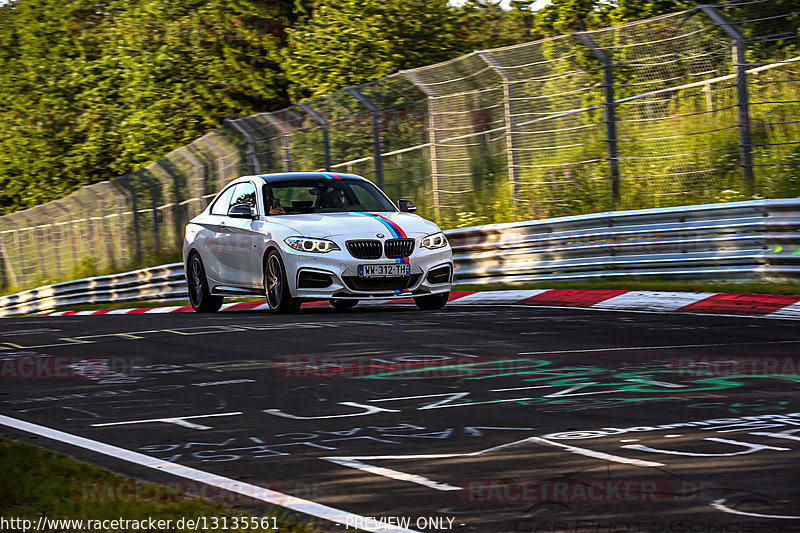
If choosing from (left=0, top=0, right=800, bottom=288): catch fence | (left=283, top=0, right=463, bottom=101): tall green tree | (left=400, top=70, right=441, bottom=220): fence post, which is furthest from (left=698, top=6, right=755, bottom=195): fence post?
(left=283, top=0, right=463, bottom=101): tall green tree

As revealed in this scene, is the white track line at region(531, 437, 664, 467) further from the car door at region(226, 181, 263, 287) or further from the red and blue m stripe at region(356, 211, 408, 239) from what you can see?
the car door at region(226, 181, 263, 287)

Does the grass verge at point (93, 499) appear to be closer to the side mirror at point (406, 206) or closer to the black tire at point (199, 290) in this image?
the side mirror at point (406, 206)

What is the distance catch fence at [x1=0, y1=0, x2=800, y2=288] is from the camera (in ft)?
47.8

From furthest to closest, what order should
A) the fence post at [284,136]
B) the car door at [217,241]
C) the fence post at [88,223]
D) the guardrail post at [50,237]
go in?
the guardrail post at [50,237] < the fence post at [88,223] < the fence post at [284,136] < the car door at [217,241]

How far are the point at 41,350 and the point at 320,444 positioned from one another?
554cm

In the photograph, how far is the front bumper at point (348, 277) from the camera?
12.9 metres

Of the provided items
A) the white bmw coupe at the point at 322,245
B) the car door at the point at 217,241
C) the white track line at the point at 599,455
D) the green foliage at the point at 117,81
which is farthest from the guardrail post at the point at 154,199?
the white track line at the point at 599,455

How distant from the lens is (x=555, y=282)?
16.0m

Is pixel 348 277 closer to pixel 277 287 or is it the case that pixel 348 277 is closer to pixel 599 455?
pixel 277 287

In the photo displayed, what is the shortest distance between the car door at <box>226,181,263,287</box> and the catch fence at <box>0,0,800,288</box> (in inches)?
166

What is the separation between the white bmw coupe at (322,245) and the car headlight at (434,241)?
0.01m

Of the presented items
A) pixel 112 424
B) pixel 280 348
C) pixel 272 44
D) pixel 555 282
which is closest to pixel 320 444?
pixel 112 424

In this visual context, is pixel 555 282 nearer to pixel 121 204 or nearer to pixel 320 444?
pixel 320 444

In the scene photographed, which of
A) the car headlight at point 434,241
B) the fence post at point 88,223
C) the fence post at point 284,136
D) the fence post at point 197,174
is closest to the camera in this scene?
the car headlight at point 434,241
